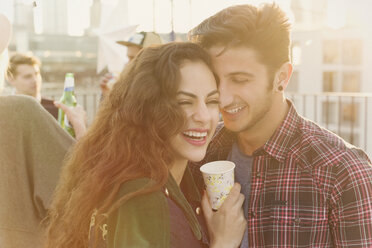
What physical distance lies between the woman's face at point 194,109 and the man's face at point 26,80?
12.6 feet

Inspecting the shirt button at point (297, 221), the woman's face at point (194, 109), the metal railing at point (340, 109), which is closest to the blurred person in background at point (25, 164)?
the woman's face at point (194, 109)

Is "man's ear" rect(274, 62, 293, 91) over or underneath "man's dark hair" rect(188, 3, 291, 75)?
underneath

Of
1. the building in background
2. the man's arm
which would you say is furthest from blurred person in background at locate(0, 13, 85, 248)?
the building in background

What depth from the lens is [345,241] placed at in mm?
1681

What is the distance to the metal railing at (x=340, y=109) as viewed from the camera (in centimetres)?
743

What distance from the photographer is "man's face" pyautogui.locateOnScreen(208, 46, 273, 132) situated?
198cm

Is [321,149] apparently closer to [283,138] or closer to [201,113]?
[283,138]

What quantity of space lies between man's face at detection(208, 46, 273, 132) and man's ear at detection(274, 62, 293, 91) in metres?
0.07

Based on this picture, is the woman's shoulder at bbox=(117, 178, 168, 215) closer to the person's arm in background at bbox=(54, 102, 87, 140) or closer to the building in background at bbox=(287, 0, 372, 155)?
the person's arm in background at bbox=(54, 102, 87, 140)

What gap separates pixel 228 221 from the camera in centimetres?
176

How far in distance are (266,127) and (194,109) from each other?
1.68 ft

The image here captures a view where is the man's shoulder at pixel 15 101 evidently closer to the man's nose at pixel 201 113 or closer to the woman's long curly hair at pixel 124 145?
the woman's long curly hair at pixel 124 145

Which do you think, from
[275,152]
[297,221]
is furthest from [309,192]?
[275,152]

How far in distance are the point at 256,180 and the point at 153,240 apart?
2.31 feet
